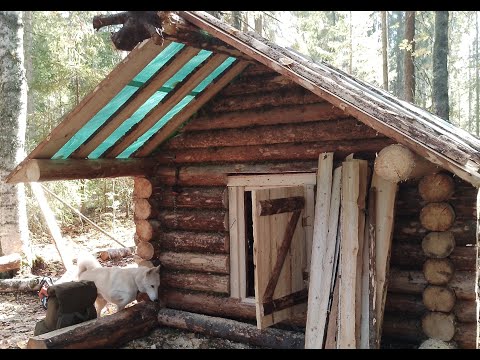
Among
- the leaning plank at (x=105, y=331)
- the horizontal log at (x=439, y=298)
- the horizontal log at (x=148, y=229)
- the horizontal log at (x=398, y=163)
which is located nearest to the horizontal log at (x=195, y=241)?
the horizontal log at (x=148, y=229)

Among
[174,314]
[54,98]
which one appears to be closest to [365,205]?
[174,314]

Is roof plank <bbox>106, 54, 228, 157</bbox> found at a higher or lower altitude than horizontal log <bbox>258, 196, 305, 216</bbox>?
higher

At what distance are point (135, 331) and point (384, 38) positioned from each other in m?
13.3

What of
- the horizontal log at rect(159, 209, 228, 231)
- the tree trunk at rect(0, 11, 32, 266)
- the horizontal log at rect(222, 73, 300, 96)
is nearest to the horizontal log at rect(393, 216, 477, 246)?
the horizontal log at rect(222, 73, 300, 96)

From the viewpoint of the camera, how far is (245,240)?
677 cm

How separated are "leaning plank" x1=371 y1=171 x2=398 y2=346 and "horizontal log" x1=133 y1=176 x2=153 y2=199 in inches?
145

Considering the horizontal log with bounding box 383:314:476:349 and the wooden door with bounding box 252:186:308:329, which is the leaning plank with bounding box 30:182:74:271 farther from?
the horizontal log with bounding box 383:314:476:349

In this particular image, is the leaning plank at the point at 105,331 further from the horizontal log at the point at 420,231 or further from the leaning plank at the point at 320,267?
the horizontal log at the point at 420,231

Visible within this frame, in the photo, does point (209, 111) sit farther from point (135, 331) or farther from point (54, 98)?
point (54, 98)

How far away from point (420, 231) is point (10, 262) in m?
8.38

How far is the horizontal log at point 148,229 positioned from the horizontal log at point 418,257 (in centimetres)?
372

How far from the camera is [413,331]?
212 inches

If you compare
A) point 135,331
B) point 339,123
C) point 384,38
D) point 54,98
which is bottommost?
point 135,331

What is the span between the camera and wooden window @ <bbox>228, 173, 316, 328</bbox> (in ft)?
16.7
